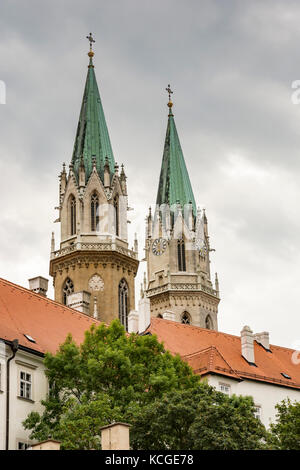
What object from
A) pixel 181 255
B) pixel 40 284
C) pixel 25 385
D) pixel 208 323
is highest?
pixel 181 255

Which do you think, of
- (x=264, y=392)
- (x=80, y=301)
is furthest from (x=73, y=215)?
(x=264, y=392)

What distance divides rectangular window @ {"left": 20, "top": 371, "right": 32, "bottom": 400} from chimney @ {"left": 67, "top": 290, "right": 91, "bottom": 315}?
2704 cm

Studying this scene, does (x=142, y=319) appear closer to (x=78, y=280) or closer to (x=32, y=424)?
(x=32, y=424)

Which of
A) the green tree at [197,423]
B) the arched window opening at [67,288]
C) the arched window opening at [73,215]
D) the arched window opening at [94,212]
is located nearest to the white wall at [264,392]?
the green tree at [197,423]

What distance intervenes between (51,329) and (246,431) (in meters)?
14.3

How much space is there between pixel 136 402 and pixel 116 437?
8967 millimetres

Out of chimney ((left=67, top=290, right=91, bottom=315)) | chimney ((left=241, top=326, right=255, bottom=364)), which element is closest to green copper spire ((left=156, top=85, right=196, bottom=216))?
chimney ((left=67, top=290, right=91, bottom=315))

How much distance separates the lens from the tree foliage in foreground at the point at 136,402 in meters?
30.2

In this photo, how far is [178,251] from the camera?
291 feet

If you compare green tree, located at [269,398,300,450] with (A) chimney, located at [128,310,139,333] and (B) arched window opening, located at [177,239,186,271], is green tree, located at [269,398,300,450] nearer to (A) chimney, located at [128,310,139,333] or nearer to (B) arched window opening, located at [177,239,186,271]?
(A) chimney, located at [128,310,139,333]

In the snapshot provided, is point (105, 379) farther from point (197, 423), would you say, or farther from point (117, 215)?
point (117, 215)

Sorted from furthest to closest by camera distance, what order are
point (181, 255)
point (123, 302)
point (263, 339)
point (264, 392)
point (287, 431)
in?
point (181, 255) → point (123, 302) → point (263, 339) → point (264, 392) → point (287, 431)
